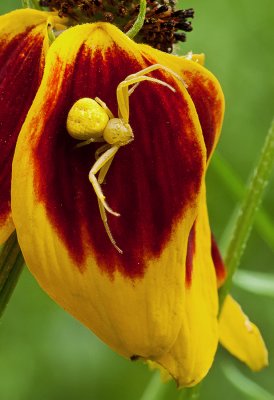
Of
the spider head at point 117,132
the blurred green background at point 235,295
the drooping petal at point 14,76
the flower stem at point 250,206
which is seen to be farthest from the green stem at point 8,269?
the blurred green background at point 235,295

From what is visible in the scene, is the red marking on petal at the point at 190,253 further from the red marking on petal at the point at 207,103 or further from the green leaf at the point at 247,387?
the green leaf at the point at 247,387

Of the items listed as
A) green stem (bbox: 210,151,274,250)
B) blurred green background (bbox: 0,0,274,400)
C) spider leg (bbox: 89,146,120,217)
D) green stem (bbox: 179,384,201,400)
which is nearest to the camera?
spider leg (bbox: 89,146,120,217)

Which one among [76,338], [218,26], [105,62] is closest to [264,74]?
[218,26]

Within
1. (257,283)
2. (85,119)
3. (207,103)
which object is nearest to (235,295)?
(257,283)

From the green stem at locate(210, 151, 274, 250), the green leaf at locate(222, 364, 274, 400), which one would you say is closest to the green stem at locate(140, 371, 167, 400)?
the green leaf at locate(222, 364, 274, 400)

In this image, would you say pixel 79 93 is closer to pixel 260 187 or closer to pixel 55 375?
pixel 260 187

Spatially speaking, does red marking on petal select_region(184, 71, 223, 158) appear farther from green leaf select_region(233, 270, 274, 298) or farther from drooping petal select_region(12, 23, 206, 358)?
green leaf select_region(233, 270, 274, 298)

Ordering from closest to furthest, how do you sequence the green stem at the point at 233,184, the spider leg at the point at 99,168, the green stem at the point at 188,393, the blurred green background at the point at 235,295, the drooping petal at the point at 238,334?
the spider leg at the point at 99,168
the green stem at the point at 188,393
the drooping petal at the point at 238,334
the green stem at the point at 233,184
the blurred green background at the point at 235,295
